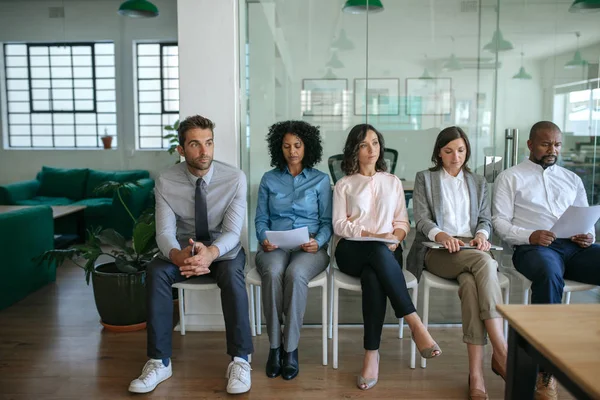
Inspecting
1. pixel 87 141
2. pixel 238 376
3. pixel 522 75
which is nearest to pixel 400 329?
pixel 238 376

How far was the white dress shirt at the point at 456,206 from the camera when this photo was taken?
9.60 ft

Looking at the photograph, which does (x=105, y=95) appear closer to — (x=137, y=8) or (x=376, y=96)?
(x=137, y=8)

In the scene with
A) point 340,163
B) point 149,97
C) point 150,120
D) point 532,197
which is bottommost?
point 532,197

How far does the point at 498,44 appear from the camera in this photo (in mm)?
3406

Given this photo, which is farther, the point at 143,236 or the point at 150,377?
the point at 143,236

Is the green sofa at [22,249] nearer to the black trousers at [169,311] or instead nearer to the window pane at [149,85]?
the black trousers at [169,311]

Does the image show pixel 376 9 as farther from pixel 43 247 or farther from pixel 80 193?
pixel 80 193

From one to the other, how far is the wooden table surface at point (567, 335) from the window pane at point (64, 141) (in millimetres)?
8367

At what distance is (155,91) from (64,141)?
5.71 feet

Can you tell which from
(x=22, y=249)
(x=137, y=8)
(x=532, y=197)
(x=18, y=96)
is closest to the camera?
(x=532, y=197)

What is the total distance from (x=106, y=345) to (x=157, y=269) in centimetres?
81

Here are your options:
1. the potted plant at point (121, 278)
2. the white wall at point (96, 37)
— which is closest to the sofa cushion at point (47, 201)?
the white wall at point (96, 37)

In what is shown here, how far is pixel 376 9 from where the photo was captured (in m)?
3.37

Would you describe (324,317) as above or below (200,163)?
below
